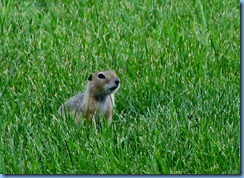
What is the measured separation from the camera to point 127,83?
279 inches

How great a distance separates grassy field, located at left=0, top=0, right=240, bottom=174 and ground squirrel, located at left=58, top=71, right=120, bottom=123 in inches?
5.5

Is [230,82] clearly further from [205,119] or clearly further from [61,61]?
[61,61]

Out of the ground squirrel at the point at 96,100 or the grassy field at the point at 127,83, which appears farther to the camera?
the ground squirrel at the point at 96,100

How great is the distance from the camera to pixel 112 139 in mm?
6184

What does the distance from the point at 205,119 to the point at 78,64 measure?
1523 mm

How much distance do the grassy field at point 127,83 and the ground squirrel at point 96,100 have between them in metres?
0.14

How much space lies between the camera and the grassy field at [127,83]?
19.5ft

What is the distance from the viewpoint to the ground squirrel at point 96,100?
6621 mm

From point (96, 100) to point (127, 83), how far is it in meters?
0.45

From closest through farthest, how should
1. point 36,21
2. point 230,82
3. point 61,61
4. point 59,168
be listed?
point 59,168, point 230,82, point 61,61, point 36,21

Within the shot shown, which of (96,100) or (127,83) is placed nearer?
(96,100)

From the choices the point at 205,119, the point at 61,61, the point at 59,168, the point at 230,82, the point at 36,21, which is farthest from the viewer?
the point at 36,21

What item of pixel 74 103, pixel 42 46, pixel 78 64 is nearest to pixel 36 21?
pixel 42 46

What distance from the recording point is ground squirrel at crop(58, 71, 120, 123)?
21.7 feet
